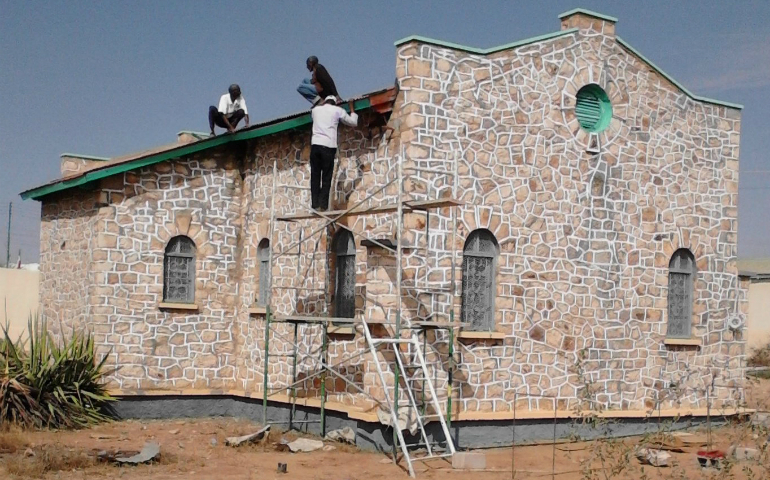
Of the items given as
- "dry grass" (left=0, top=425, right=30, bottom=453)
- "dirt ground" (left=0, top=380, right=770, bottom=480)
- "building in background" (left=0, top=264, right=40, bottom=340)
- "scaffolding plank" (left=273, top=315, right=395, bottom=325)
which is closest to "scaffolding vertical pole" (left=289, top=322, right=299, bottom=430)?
"dirt ground" (left=0, top=380, right=770, bottom=480)

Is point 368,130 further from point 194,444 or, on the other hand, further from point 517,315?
point 194,444

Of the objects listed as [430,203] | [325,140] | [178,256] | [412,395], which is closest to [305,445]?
[412,395]

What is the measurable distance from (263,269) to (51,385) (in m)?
4.11

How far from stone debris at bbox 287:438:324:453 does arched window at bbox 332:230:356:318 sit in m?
2.08

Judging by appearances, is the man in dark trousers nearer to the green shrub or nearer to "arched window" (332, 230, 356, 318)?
"arched window" (332, 230, 356, 318)

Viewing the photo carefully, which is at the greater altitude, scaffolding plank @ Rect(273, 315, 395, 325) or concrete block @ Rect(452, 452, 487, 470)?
scaffolding plank @ Rect(273, 315, 395, 325)

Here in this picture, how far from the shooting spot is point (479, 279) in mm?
14664

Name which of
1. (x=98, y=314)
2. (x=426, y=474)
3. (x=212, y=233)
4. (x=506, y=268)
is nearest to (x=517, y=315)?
(x=506, y=268)

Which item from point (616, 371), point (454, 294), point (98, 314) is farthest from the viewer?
point (98, 314)

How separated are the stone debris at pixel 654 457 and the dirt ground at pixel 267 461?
4.2 inches

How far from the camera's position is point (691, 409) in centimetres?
1667

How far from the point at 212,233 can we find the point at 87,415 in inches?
154

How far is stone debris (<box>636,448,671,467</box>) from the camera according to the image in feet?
44.4

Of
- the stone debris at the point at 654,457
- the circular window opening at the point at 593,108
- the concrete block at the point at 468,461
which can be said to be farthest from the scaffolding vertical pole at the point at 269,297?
the stone debris at the point at 654,457
